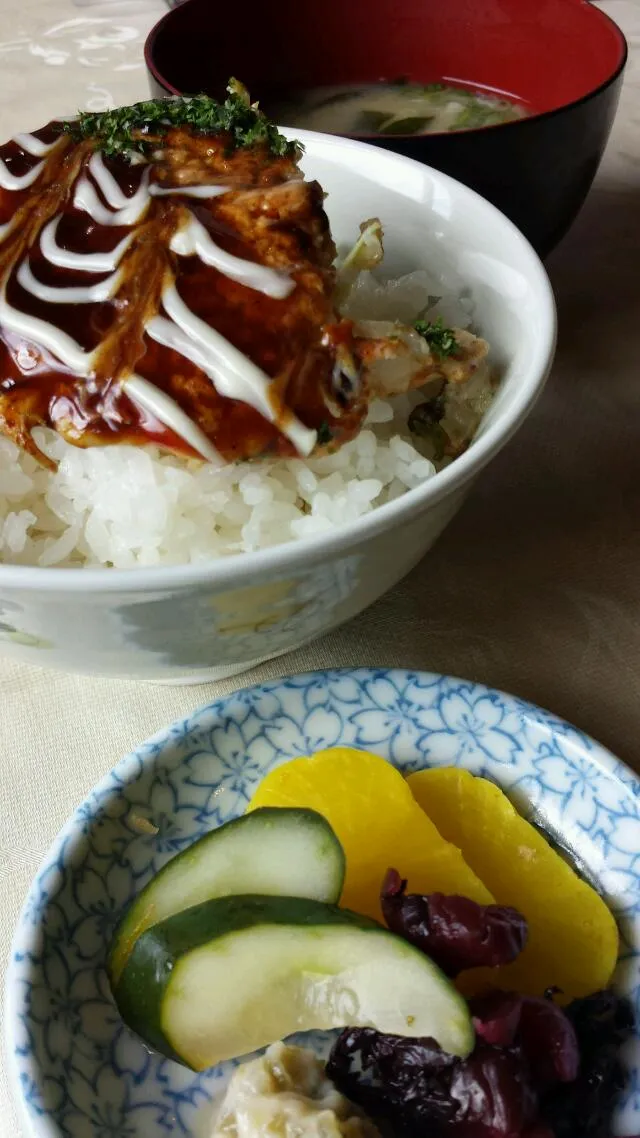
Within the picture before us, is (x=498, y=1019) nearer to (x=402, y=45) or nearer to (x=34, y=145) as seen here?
(x=34, y=145)

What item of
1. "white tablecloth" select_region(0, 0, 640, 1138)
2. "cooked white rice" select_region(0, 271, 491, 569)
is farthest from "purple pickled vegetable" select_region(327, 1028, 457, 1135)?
"cooked white rice" select_region(0, 271, 491, 569)

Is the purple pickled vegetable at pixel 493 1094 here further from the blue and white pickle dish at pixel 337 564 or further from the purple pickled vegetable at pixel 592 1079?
the blue and white pickle dish at pixel 337 564

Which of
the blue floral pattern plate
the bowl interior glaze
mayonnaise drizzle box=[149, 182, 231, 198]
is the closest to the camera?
the blue floral pattern plate

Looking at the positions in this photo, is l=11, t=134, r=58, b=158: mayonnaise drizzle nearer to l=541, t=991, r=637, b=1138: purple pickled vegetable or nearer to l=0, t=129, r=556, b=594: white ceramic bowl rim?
l=0, t=129, r=556, b=594: white ceramic bowl rim

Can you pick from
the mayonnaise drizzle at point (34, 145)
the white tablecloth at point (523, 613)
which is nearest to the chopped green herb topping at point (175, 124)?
the mayonnaise drizzle at point (34, 145)

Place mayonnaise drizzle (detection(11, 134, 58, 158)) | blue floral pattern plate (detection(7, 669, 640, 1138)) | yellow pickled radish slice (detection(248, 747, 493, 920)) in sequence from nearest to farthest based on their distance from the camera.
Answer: blue floral pattern plate (detection(7, 669, 640, 1138)) → yellow pickled radish slice (detection(248, 747, 493, 920)) → mayonnaise drizzle (detection(11, 134, 58, 158))
